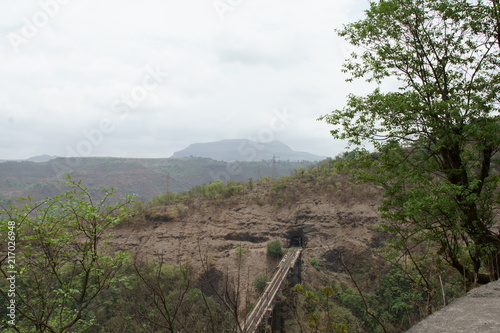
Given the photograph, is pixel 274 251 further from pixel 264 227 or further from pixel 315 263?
pixel 264 227

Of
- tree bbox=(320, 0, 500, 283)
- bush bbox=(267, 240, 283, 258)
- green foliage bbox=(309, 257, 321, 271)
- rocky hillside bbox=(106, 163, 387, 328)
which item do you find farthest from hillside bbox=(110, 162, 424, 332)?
tree bbox=(320, 0, 500, 283)

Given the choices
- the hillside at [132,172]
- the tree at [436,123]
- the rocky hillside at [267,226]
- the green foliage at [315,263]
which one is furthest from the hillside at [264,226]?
the hillside at [132,172]

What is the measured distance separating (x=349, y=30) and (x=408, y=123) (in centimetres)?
296

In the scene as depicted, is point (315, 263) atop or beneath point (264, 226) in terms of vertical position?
beneath

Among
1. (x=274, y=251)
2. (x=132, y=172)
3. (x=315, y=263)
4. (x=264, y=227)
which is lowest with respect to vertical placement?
(x=315, y=263)

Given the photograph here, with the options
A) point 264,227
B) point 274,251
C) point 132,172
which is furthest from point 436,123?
point 132,172

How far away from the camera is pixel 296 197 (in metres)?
35.0

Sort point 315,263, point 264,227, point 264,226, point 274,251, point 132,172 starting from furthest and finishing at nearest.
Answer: point 132,172, point 264,226, point 264,227, point 274,251, point 315,263

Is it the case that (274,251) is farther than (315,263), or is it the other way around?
(274,251)

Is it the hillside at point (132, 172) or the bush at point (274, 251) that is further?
the hillside at point (132, 172)

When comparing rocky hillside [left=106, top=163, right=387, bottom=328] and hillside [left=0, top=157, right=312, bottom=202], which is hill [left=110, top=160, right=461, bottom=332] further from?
hillside [left=0, top=157, right=312, bottom=202]

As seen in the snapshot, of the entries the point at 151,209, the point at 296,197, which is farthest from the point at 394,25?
the point at 151,209

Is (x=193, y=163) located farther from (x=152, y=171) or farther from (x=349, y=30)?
(x=349, y=30)

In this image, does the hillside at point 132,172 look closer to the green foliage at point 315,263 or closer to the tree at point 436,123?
the green foliage at point 315,263
